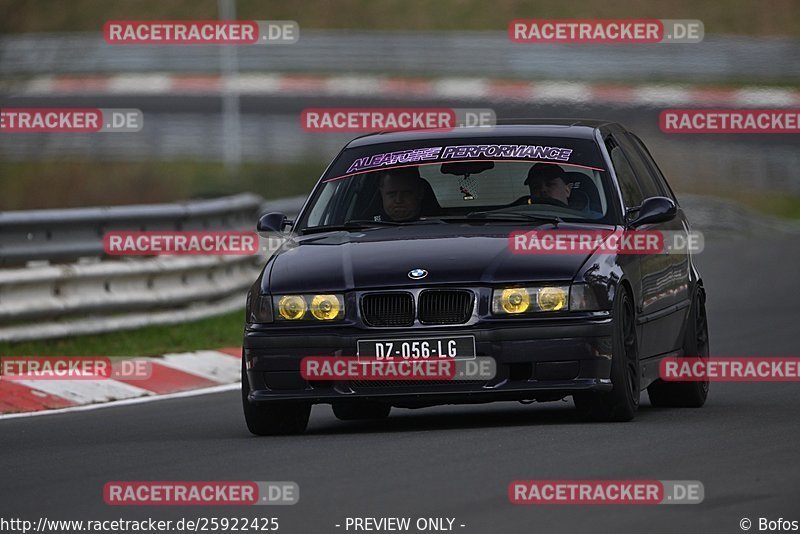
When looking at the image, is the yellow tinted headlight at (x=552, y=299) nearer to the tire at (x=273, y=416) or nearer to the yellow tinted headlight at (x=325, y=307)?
the yellow tinted headlight at (x=325, y=307)

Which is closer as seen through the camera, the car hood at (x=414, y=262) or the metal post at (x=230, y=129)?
the car hood at (x=414, y=262)

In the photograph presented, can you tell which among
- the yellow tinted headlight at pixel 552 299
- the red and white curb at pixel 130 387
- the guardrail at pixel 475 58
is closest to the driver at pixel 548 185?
the yellow tinted headlight at pixel 552 299

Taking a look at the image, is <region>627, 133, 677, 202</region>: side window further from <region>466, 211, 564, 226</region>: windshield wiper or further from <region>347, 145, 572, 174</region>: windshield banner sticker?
<region>466, 211, 564, 226</region>: windshield wiper

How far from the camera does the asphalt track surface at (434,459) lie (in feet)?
22.5

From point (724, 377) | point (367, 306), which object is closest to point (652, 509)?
point (367, 306)

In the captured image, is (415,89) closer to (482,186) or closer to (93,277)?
(93,277)

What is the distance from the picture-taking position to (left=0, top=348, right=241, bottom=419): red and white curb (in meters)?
12.0

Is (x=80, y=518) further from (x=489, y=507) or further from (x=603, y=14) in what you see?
(x=603, y=14)

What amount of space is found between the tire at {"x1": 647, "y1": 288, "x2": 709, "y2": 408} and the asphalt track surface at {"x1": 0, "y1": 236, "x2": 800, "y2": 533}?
148 mm

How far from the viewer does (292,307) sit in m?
9.37

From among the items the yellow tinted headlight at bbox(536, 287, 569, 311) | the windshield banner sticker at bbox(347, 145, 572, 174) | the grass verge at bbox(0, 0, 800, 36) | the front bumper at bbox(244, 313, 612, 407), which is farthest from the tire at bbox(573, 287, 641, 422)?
the grass verge at bbox(0, 0, 800, 36)

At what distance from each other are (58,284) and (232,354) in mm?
1465

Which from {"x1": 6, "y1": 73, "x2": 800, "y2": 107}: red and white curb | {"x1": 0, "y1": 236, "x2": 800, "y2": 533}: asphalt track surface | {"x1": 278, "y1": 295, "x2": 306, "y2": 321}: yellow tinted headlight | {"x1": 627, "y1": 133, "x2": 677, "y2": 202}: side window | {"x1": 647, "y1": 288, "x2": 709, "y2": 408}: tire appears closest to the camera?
{"x1": 0, "y1": 236, "x2": 800, "y2": 533}: asphalt track surface

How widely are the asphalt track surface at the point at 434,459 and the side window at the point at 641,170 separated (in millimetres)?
1274
